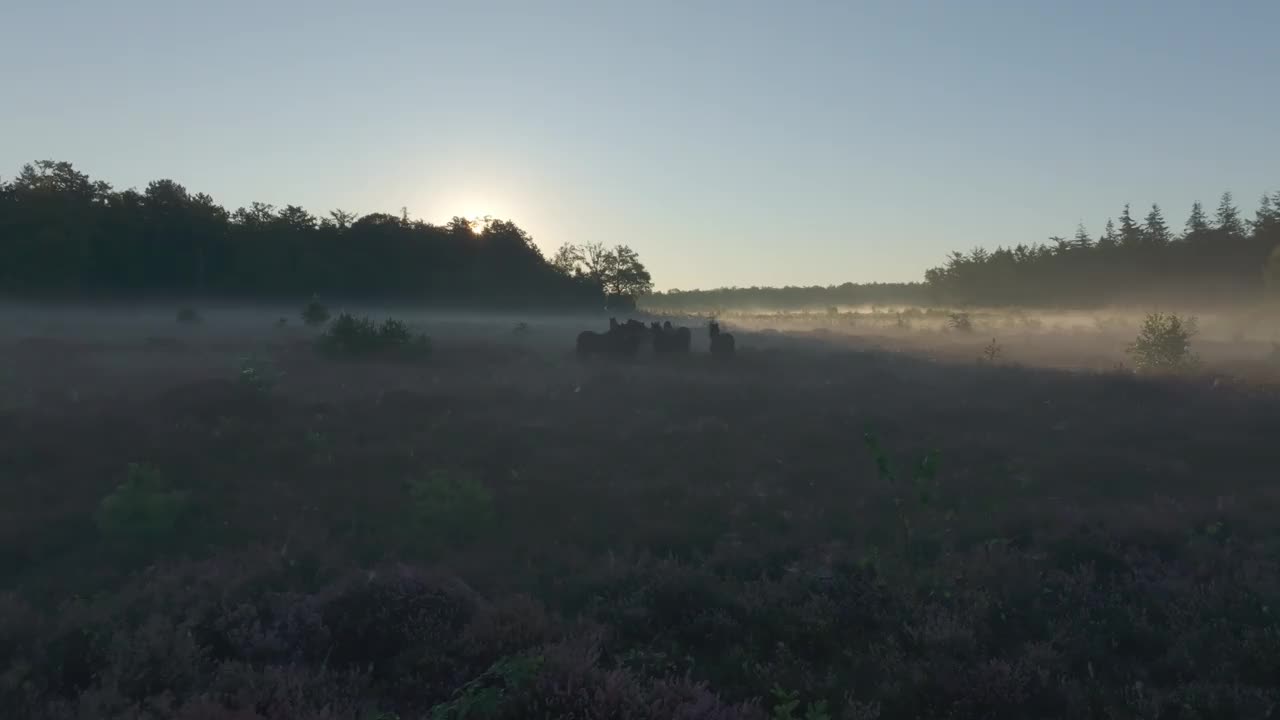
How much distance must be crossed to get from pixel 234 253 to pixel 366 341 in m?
46.6

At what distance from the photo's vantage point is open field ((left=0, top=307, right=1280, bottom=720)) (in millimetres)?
6324

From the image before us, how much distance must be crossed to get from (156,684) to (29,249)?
65.5 m

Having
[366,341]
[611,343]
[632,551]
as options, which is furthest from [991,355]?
[632,551]

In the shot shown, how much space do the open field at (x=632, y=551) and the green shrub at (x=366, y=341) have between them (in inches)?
299

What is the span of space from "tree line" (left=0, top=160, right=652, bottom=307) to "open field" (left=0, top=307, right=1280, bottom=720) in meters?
44.8

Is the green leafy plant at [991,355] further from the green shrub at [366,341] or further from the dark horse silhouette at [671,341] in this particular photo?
the green shrub at [366,341]

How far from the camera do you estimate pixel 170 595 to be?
8.52 meters

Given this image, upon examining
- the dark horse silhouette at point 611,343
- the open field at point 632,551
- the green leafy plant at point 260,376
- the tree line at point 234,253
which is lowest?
the open field at point 632,551

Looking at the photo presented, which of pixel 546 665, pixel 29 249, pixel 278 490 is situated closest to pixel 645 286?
pixel 29 249

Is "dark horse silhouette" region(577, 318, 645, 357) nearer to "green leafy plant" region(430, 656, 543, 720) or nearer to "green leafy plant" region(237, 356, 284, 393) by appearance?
"green leafy plant" region(237, 356, 284, 393)

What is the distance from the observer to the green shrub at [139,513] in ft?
35.4

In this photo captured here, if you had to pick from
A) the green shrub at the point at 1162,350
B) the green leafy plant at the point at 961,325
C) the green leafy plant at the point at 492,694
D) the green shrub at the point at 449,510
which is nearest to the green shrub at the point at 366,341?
the green shrub at the point at 449,510

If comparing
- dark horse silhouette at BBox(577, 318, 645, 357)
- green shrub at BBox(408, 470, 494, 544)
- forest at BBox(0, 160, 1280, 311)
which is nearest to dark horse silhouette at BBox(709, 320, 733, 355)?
dark horse silhouette at BBox(577, 318, 645, 357)

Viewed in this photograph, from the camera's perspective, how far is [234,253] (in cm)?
6856
